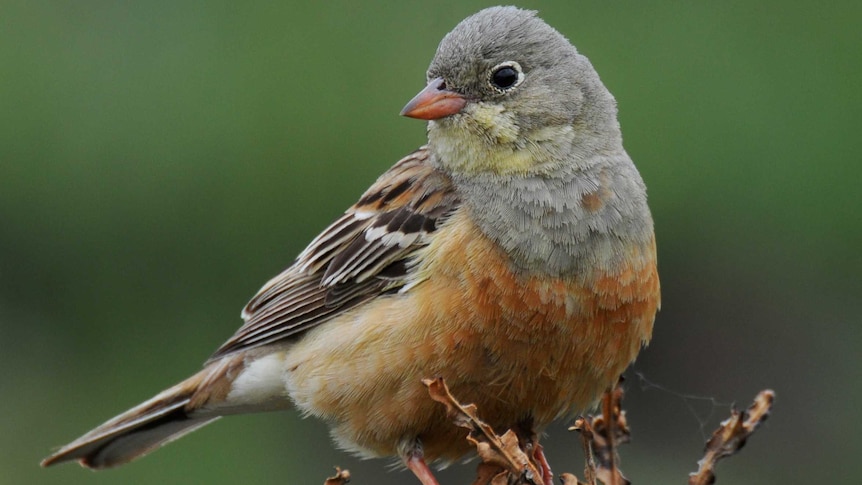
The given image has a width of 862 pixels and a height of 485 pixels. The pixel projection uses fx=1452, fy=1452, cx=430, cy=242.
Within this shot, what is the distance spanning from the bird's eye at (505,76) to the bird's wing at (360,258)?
0.43 meters

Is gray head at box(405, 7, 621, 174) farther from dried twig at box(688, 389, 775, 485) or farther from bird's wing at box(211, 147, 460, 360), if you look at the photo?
dried twig at box(688, 389, 775, 485)

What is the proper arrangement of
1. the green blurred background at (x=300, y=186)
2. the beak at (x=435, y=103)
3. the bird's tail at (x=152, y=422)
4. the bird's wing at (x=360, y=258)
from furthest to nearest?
the green blurred background at (x=300, y=186) < the bird's tail at (x=152, y=422) < the bird's wing at (x=360, y=258) < the beak at (x=435, y=103)

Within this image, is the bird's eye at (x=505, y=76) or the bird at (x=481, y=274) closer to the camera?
the bird at (x=481, y=274)

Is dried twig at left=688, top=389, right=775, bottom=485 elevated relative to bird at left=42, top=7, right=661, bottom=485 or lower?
lower

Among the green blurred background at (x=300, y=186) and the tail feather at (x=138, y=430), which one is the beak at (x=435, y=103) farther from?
the green blurred background at (x=300, y=186)

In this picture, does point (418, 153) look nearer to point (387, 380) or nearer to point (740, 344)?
point (387, 380)

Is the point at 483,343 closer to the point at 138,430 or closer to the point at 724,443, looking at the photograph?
the point at 724,443

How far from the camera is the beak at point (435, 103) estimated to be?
550 cm

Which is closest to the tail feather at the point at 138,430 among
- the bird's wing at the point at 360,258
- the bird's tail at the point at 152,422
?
the bird's tail at the point at 152,422

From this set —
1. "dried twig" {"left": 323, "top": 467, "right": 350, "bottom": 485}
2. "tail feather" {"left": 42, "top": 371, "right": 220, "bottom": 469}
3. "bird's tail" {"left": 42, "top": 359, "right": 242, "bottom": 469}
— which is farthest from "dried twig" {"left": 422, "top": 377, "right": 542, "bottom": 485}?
"tail feather" {"left": 42, "top": 371, "right": 220, "bottom": 469}

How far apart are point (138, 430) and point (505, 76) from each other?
7.53 feet

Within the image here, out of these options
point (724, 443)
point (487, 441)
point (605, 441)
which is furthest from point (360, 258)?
point (724, 443)

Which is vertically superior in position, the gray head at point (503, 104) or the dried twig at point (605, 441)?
the gray head at point (503, 104)

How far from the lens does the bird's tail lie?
249 inches
